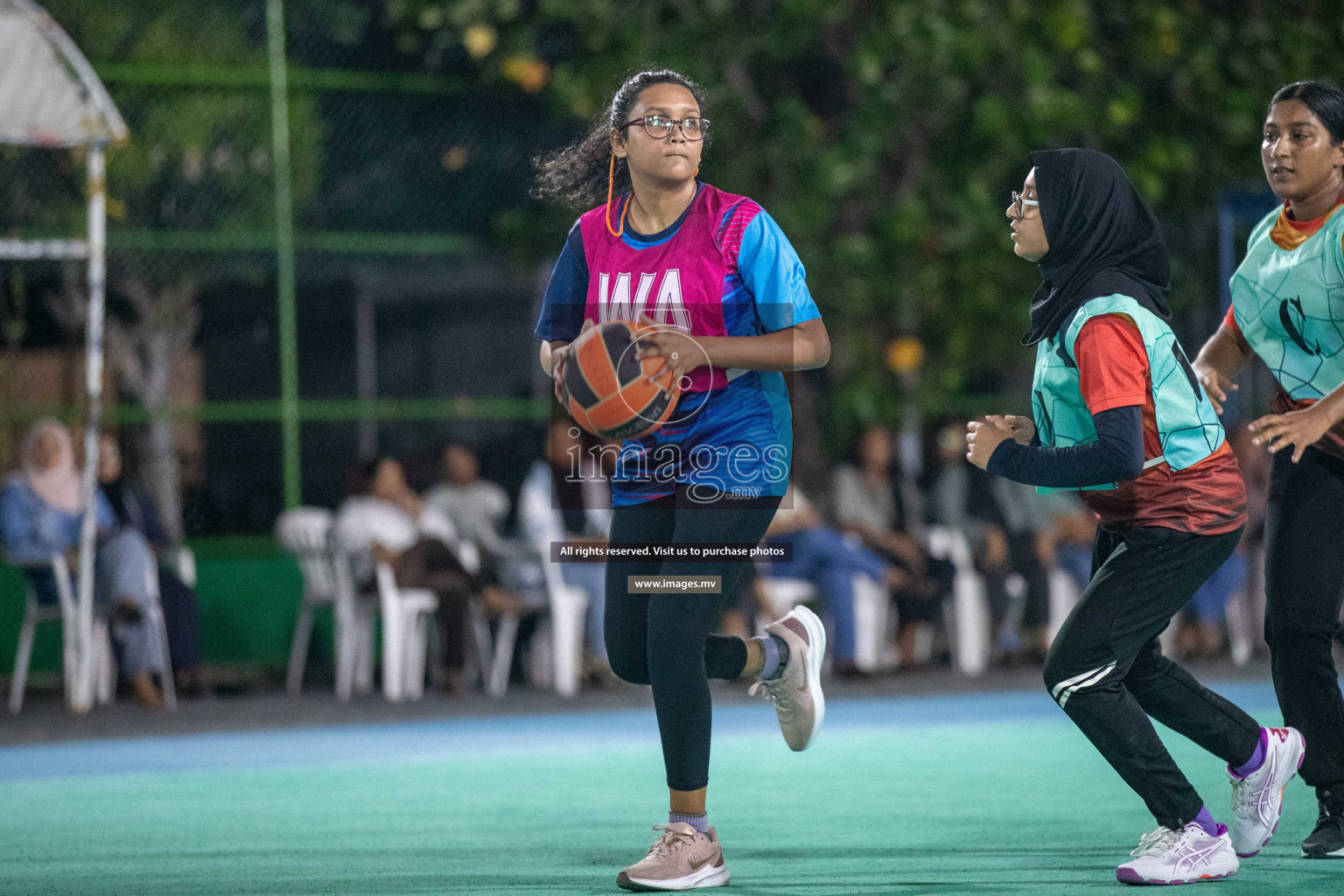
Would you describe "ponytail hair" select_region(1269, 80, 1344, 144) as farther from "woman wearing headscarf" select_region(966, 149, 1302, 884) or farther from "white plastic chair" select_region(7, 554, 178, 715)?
"white plastic chair" select_region(7, 554, 178, 715)

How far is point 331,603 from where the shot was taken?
38.0 feet

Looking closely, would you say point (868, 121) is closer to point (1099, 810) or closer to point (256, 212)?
point (256, 212)

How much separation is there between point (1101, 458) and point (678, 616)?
1217 millimetres

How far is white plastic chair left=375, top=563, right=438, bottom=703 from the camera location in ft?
36.2

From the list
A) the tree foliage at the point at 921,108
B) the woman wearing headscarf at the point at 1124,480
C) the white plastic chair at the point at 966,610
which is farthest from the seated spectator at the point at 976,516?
the woman wearing headscarf at the point at 1124,480

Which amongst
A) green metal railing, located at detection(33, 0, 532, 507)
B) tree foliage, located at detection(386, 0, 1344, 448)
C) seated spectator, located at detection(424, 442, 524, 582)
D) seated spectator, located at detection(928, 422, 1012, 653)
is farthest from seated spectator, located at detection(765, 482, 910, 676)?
green metal railing, located at detection(33, 0, 532, 507)

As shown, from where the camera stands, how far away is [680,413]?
475 cm

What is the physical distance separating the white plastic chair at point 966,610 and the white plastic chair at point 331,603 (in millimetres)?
4016

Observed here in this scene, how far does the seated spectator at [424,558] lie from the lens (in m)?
11.1

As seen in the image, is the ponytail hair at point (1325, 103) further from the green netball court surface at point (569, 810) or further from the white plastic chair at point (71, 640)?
the white plastic chair at point (71, 640)

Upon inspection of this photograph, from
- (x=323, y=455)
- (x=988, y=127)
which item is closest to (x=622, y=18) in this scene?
(x=988, y=127)

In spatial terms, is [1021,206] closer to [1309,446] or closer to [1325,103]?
[1325,103]

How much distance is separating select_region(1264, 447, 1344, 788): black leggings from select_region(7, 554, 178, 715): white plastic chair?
752cm

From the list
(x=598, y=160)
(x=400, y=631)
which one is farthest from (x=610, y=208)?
(x=400, y=631)
